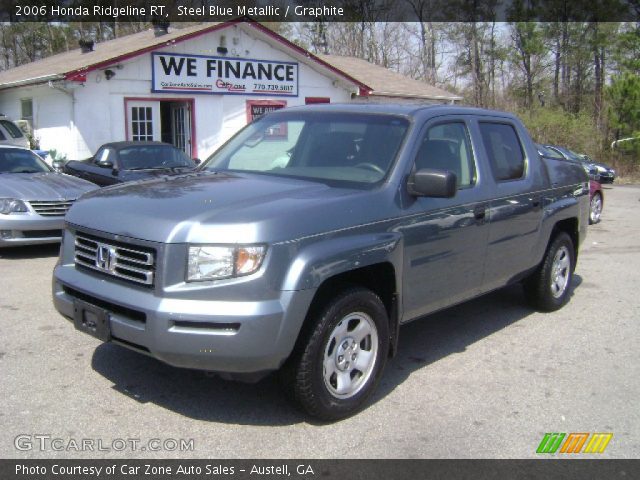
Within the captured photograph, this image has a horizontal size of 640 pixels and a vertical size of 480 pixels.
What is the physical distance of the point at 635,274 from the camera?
8344 mm

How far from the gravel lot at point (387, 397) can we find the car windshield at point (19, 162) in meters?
4.12

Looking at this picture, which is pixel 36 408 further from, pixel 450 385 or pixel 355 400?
pixel 450 385

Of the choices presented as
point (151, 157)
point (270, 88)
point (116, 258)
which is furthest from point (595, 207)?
point (116, 258)

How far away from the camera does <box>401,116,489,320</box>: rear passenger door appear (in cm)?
436

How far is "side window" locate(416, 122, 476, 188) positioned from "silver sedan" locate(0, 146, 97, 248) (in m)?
5.42

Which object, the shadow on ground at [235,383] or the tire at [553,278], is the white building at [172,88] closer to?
the shadow on ground at [235,383]

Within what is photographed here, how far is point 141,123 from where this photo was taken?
16.7 metres

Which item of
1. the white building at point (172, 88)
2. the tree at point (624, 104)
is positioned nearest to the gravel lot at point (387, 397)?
the white building at point (172, 88)

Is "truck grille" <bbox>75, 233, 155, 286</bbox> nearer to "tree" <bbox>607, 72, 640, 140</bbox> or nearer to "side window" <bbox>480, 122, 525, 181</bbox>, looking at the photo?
"side window" <bbox>480, 122, 525, 181</bbox>

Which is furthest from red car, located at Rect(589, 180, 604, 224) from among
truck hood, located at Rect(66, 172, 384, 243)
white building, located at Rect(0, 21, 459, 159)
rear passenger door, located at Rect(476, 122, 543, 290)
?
truck hood, located at Rect(66, 172, 384, 243)

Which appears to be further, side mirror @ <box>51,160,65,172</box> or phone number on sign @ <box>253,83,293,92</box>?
phone number on sign @ <box>253,83,293,92</box>

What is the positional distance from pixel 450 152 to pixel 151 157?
26.5ft

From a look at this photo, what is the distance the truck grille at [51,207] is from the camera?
27.6 feet
